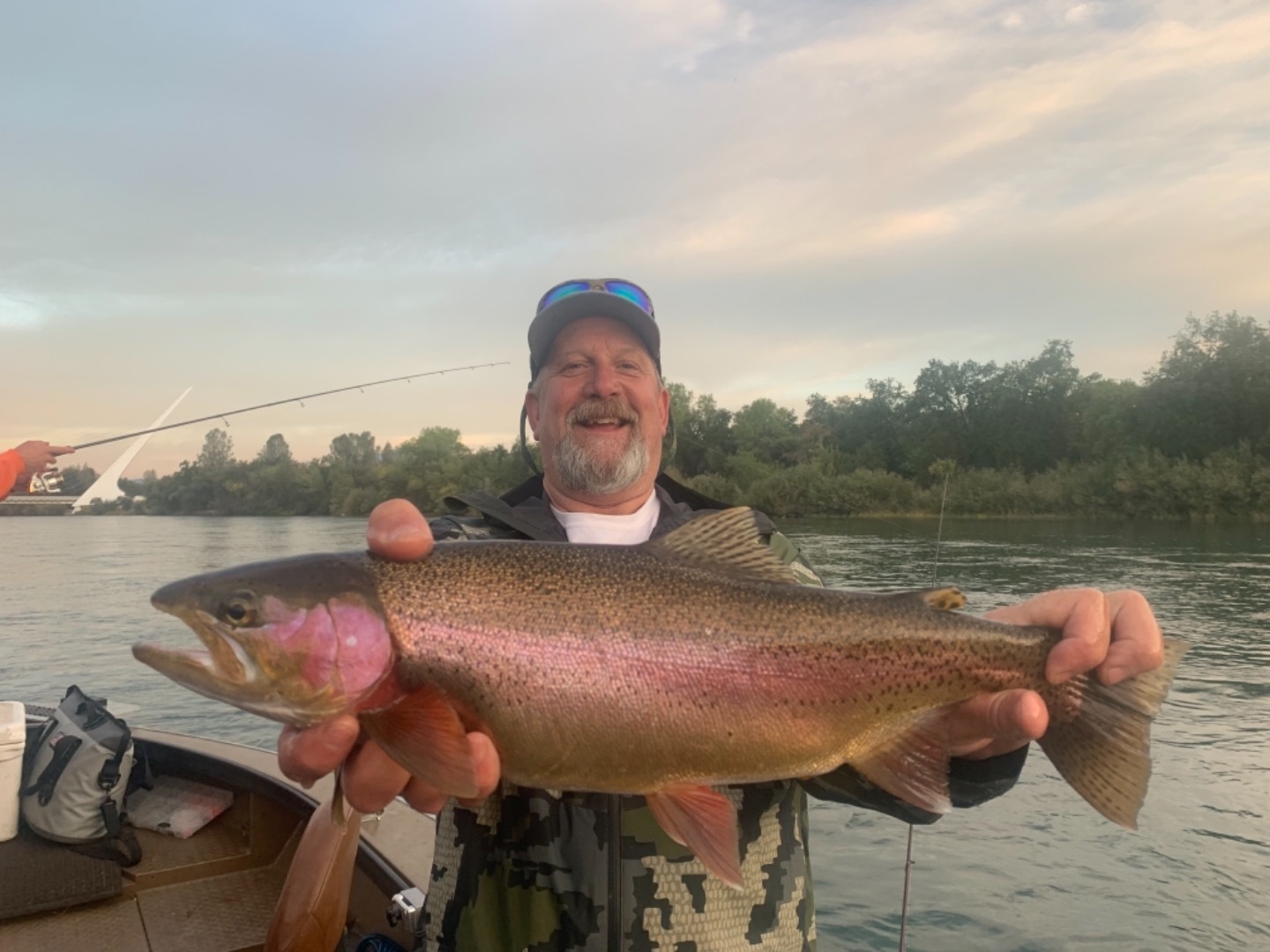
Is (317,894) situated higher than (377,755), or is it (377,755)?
(377,755)

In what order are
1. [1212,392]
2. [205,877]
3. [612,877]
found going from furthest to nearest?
[1212,392] < [205,877] < [612,877]

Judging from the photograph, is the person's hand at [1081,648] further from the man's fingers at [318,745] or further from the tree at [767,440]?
the tree at [767,440]

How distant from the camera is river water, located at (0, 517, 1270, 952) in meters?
8.30

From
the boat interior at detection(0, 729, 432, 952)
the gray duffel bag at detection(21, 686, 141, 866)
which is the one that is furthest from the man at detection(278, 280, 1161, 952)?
the gray duffel bag at detection(21, 686, 141, 866)

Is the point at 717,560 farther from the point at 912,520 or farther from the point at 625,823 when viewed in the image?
the point at 912,520

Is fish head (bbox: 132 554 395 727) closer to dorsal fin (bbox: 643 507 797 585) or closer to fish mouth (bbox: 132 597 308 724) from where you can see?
fish mouth (bbox: 132 597 308 724)

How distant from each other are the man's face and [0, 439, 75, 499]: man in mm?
5693

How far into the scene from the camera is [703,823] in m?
2.53

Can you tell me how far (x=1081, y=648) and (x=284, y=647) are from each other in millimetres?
2244

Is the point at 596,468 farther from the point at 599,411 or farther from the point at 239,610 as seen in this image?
the point at 239,610

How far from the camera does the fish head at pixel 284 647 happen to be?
7.91ft

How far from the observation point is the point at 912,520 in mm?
52500

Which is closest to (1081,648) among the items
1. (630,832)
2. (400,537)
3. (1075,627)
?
(1075,627)

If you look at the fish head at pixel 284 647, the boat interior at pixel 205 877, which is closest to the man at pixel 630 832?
the fish head at pixel 284 647
